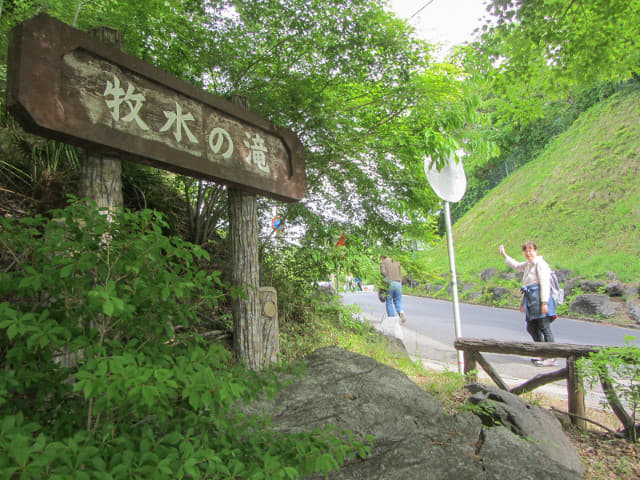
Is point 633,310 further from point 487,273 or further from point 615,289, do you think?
point 487,273

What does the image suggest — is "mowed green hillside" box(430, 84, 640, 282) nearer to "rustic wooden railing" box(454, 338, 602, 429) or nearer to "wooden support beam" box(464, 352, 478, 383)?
"wooden support beam" box(464, 352, 478, 383)

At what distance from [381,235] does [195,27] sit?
3.08 meters

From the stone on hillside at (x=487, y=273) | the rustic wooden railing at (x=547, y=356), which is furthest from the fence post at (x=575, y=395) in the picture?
the stone on hillside at (x=487, y=273)

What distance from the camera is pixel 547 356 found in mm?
3787

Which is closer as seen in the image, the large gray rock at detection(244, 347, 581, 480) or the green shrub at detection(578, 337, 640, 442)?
the large gray rock at detection(244, 347, 581, 480)

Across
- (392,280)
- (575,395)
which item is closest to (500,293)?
(392,280)

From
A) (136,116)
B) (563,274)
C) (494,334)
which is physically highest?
(136,116)

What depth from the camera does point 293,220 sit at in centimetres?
453

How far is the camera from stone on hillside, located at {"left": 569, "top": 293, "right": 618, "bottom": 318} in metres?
9.20

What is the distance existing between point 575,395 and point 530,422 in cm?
114

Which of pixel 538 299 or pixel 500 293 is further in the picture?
pixel 500 293

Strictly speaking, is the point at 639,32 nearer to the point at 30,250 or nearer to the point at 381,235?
the point at 381,235

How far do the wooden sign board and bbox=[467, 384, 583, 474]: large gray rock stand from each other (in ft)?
8.51

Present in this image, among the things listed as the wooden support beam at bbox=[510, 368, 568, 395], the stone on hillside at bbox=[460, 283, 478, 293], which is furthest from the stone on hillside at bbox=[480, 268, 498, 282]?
the wooden support beam at bbox=[510, 368, 568, 395]
